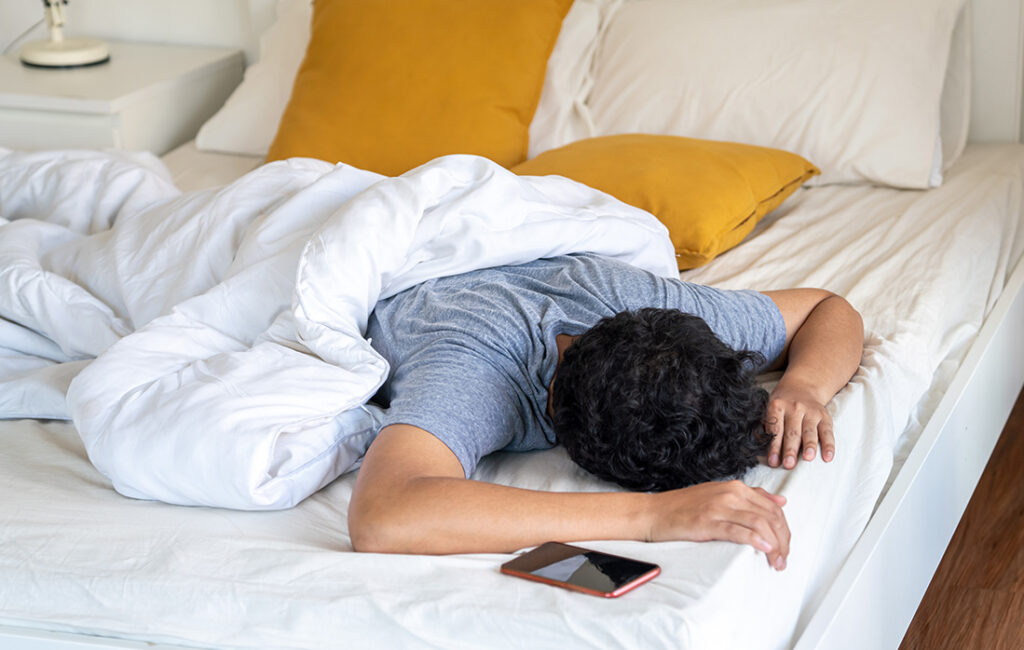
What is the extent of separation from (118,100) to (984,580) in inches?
73.7

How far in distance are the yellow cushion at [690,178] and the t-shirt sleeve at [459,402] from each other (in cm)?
60

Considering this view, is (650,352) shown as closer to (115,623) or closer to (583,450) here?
(583,450)

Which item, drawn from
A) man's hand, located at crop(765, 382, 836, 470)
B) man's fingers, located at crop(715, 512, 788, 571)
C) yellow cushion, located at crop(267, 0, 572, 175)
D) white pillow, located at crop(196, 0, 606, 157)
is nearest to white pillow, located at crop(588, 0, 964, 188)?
white pillow, located at crop(196, 0, 606, 157)

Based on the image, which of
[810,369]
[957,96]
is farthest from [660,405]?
[957,96]

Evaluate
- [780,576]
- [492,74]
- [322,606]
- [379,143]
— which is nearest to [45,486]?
[322,606]

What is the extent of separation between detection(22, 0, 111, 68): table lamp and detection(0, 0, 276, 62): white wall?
0.21 meters

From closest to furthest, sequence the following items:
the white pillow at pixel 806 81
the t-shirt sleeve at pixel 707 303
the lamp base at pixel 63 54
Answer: the t-shirt sleeve at pixel 707 303 → the white pillow at pixel 806 81 → the lamp base at pixel 63 54

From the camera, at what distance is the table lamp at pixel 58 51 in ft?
8.14

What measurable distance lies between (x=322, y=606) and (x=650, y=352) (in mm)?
351

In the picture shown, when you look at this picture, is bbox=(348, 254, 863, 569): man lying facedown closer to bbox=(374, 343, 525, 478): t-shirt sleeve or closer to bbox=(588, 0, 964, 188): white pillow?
bbox=(374, 343, 525, 478): t-shirt sleeve

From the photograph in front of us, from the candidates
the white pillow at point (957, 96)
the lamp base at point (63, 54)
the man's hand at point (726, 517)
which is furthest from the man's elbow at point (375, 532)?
the lamp base at point (63, 54)

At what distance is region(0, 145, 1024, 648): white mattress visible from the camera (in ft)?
2.59

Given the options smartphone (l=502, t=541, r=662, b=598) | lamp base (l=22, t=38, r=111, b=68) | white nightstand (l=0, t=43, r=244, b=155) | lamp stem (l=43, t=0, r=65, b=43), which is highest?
smartphone (l=502, t=541, r=662, b=598)

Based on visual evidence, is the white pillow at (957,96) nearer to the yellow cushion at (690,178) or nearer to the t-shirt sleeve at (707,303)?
the yellow cushion at (690,178)
